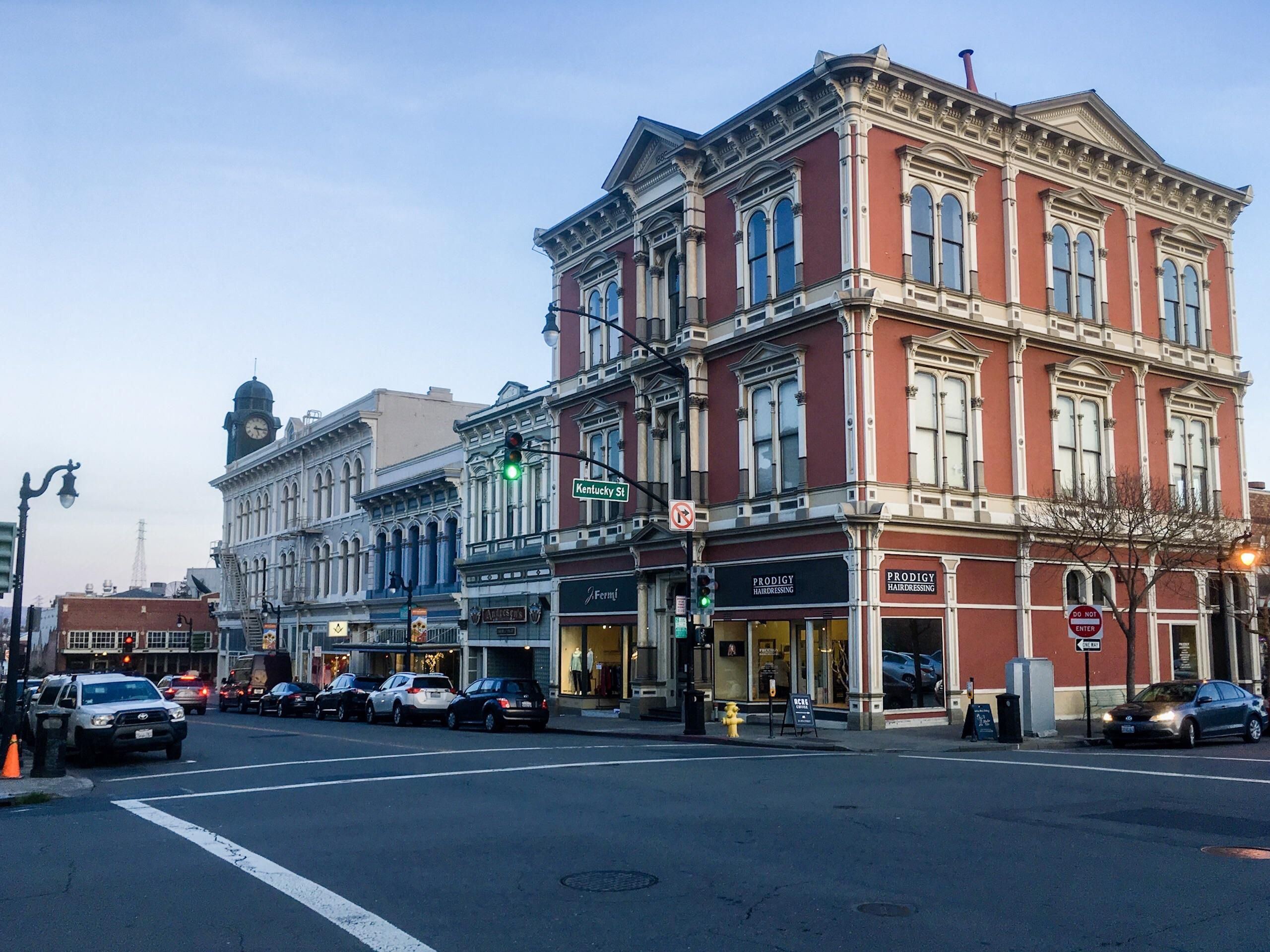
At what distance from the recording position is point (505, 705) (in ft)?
97.7

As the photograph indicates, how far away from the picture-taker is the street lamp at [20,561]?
779 inches

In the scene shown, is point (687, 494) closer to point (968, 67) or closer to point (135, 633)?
point (968, 67)

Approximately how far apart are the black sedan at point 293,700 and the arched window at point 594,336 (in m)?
15.2

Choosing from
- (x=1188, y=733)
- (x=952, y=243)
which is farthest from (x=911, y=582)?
(x=952, y=243)

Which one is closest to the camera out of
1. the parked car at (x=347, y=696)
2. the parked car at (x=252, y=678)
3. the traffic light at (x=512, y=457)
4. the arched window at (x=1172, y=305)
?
the traffic light at (x=512, y=457)

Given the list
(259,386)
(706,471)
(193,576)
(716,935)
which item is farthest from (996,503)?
(193,576)

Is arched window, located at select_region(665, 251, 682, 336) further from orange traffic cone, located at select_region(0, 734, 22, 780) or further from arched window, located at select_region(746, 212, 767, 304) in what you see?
orange traffic cone, located at select_region(0, 734, 22, 780)

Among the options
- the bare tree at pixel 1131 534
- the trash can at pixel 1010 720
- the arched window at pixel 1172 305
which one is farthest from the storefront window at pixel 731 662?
the arched window at pixel 1172 305

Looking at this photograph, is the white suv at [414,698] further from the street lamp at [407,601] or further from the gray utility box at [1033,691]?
the gray utility box at [1033,691]

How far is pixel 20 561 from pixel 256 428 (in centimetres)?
5944

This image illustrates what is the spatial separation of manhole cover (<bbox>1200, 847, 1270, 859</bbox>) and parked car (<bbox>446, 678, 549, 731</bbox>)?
2080 centimetres

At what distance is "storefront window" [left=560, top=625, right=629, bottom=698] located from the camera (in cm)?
3634

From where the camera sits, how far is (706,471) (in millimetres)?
32062

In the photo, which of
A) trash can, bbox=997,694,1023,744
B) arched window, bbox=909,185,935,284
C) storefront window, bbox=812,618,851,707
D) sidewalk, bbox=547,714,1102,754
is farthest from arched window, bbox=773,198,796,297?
trash can, bbox=997,694,1023,744
